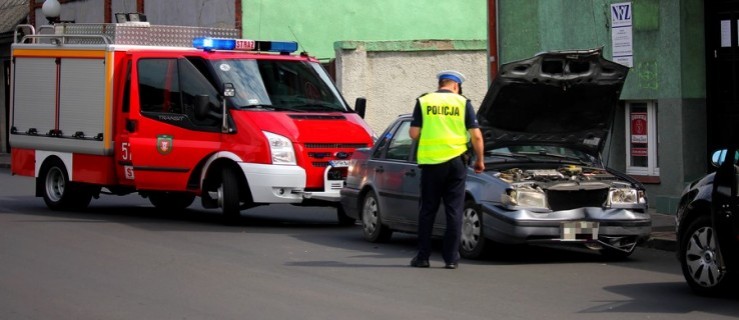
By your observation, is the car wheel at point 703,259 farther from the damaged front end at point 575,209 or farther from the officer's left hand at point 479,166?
the officer's left hand at point 479,166

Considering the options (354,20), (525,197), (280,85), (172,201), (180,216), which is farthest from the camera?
(354,20)

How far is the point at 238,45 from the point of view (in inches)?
667

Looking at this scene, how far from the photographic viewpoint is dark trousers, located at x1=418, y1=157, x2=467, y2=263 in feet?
38.2

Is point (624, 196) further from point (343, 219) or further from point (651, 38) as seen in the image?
point (651, 38)

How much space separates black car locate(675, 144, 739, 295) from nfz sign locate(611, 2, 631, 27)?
755cm

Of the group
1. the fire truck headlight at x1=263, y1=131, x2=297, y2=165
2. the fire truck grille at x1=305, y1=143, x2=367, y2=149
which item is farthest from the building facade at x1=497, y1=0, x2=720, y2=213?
the fire truck headlight at x1=263, y1=131, x2=297, y2=165

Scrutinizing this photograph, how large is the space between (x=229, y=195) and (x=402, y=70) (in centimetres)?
1015

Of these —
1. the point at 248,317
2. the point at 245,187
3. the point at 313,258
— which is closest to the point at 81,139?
the point at 245,187

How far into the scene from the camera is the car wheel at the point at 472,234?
483 inches

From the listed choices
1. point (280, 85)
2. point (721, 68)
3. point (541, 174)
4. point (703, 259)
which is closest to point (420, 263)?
point (541, 174)

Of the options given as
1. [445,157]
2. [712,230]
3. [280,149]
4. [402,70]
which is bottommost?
[712,230]

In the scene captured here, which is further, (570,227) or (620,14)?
(620,14)

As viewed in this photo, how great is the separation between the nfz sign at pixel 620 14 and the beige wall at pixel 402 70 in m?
7.77

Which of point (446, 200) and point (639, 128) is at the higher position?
point (639, 128)
